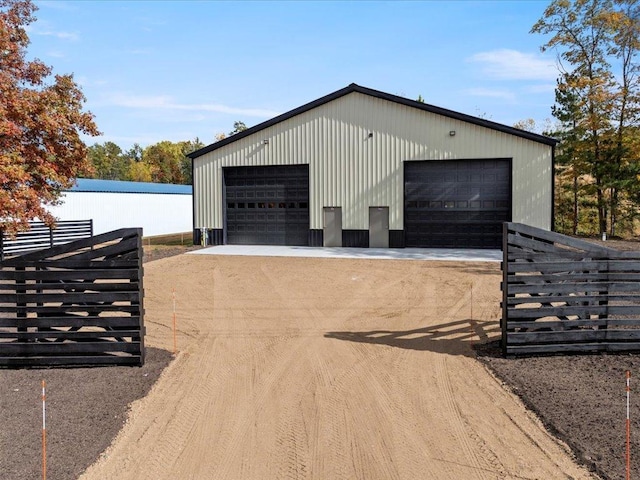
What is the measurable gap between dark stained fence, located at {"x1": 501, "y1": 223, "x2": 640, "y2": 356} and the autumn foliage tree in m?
9.58

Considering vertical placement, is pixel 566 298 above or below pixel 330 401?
above

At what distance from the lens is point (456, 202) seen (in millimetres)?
26453

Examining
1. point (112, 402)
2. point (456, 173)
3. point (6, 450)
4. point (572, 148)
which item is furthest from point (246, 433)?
point (572, 148)

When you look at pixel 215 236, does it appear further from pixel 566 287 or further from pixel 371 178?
pixel 566 287

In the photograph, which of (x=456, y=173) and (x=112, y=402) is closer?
(x=112, y=402)

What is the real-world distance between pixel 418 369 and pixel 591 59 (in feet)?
119

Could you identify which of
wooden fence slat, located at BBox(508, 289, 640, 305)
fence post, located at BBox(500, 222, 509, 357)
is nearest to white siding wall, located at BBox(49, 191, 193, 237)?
fence post, located at BBox(500, 222, 509, 357)

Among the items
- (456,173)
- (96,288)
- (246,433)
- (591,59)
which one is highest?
(591,59)

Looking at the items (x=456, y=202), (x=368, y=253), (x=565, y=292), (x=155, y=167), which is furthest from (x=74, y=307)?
(x=155, y=167)

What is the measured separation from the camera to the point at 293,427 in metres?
6.06

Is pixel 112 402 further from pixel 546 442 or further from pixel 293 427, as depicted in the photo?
pixel 546 442

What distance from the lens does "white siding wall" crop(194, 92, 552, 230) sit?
25359 millimetres

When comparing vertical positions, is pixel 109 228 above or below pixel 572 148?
below

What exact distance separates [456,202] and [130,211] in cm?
2530
